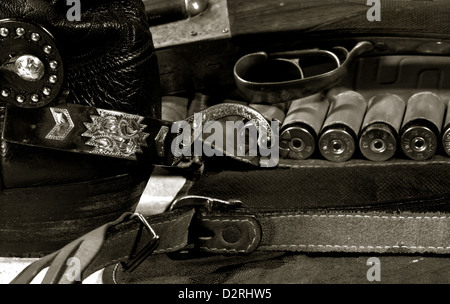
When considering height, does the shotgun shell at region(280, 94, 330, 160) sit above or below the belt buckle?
below

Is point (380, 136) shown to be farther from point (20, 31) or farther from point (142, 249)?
point (20, 31)

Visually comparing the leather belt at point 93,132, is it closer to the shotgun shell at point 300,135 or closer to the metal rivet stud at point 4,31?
the metal rivet stud at point 4,31

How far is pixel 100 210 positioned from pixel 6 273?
0.20 metres

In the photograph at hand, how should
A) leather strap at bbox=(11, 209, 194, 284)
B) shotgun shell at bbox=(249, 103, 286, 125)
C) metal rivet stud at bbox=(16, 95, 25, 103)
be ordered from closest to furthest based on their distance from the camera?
leather strap at bbox=(11, 209, 194, 284) → metal rivet stud at bbox=(16, 95, 25, 103) → shotgun shell at bbox=(249, 103, 286, 125)

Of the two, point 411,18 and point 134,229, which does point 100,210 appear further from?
point 411,18

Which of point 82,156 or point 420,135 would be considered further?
point 420,135

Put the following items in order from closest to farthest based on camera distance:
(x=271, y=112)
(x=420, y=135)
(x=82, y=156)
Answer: (x=82, y=156), (x=420, y=135), (x=271, y=112)

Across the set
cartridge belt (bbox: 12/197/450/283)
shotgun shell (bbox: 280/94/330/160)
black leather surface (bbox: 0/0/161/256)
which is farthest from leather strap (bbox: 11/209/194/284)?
shotgun shell (bbox: 280/94/330/160)

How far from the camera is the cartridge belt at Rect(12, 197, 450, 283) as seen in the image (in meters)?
1.03

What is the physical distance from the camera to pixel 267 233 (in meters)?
1.08

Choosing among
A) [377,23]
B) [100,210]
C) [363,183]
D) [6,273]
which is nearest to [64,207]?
[100,210]

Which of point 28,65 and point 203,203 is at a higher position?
point 28,65

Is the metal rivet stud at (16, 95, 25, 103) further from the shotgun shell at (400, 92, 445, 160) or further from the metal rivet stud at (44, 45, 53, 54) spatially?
the shotgun shell at (400, 92, 445, 160)

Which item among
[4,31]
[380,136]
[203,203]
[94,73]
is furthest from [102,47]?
[380,136]
